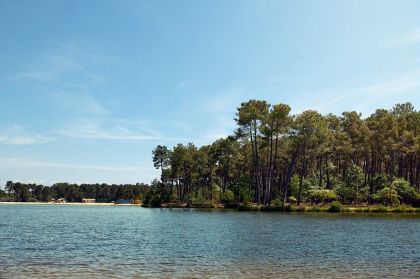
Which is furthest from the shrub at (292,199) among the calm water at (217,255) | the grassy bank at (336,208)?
the calm water at (217,255)

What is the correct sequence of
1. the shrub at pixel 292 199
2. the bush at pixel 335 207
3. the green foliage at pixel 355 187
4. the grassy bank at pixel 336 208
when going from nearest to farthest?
1. the grassy bank at pixel 336 208
2. the bush at pixel 335 207
3. the green foliage at pixel 355 187
4. the shrub at pixel 292 199

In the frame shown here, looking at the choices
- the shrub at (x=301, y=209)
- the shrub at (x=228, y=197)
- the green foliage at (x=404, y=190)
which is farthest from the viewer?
the shrub at (x=228, y=197)

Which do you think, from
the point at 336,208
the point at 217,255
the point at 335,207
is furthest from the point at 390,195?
the point at 217,255

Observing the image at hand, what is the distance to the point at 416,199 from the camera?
94.2m

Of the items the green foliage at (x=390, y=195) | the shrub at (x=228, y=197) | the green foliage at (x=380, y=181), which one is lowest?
the shrub at (x=228, y=197)

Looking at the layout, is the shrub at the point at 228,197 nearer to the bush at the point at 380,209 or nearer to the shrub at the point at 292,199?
the shrub at the point at 292,199

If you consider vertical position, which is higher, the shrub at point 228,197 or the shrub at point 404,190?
the shrub at point 404,190

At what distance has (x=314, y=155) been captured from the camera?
356 ft

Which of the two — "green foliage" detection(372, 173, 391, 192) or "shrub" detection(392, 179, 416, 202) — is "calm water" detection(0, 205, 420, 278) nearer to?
"shrub" detection(392, 179, 416, 202)

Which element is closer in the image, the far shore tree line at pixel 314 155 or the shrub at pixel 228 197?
the far shore tree line at pixel 314 155

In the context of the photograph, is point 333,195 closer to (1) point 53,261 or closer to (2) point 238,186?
(2) point 238,186

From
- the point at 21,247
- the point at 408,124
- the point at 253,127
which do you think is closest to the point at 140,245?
the point at 21,247

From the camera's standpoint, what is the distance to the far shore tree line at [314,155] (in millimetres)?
98312

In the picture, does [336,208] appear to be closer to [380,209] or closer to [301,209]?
[301,209]
